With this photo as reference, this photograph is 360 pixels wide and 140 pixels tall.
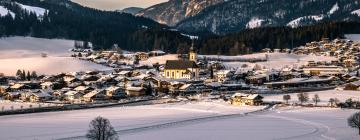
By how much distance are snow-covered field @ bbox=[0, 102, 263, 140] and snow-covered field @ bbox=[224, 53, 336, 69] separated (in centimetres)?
4191

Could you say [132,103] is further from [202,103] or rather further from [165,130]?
[165,130]

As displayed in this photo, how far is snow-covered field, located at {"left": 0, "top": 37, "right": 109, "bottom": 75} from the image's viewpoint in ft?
275

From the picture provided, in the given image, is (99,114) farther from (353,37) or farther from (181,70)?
(353,37)

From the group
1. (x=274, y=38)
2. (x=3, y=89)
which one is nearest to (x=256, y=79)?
(x=3, y=89)

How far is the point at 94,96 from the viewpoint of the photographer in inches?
2053

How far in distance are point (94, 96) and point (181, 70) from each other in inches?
831

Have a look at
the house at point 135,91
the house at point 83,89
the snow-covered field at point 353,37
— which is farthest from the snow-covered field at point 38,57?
the snow-covered field at point 353,37

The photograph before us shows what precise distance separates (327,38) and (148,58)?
35.9m

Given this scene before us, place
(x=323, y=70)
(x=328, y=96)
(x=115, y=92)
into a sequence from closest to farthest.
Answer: (x=328, y=96) < (x=115, y=92) < (x=323, y=70)

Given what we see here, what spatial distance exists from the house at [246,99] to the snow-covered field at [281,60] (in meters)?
37.7

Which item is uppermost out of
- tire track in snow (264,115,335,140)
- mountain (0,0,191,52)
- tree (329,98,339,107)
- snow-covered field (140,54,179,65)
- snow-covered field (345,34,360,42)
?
mountain (0,0,191,52)

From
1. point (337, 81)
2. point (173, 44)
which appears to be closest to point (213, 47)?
point (173, 44)

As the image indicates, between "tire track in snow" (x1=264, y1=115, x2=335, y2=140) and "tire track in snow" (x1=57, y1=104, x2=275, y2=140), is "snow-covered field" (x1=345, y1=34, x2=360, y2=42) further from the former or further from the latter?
"tire track in snow" (x1=264, y1=115, x2=335, y2=140)

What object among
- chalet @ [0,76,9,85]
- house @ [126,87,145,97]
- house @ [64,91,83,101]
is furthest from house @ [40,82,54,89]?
house @ [126,87,145,97]
